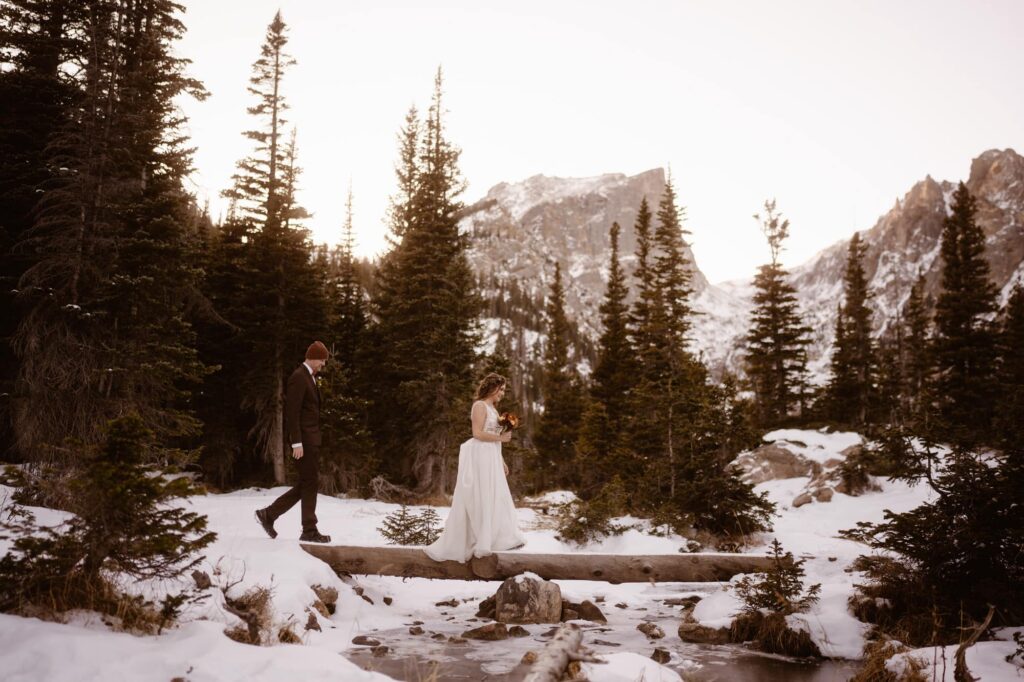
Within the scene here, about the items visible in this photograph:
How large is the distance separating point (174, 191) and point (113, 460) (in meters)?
15.2

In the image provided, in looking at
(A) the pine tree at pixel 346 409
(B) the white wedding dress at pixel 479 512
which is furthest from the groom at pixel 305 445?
(A) the pine tree at pixel 346 409

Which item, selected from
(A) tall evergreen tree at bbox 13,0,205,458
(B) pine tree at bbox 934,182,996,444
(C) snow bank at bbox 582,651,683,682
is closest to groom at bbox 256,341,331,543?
(C) snow bank at bbox 582,651,683,682

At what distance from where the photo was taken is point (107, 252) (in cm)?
1476

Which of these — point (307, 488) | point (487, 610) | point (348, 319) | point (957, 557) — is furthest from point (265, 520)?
point (348, 319)

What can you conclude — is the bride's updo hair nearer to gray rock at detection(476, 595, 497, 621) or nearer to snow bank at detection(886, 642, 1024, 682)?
gray rock at detection(476, 595, 497, 621)

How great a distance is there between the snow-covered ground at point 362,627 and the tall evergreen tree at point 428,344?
10503 millimetres

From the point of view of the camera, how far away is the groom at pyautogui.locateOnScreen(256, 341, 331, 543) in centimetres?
839

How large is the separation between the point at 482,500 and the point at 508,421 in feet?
3.76

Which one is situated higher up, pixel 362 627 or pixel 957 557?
pixel 957 557

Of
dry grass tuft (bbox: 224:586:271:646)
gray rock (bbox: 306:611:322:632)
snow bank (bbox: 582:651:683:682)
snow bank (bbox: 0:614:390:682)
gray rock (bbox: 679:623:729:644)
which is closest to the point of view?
snow bank (bbox: 0:614:390:682)

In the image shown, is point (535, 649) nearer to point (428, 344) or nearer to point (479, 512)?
point (479, 512)

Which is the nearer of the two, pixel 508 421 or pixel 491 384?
pixel 508 421

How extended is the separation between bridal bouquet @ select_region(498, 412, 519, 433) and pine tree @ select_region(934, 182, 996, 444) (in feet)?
101

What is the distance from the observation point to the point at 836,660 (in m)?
6.38
